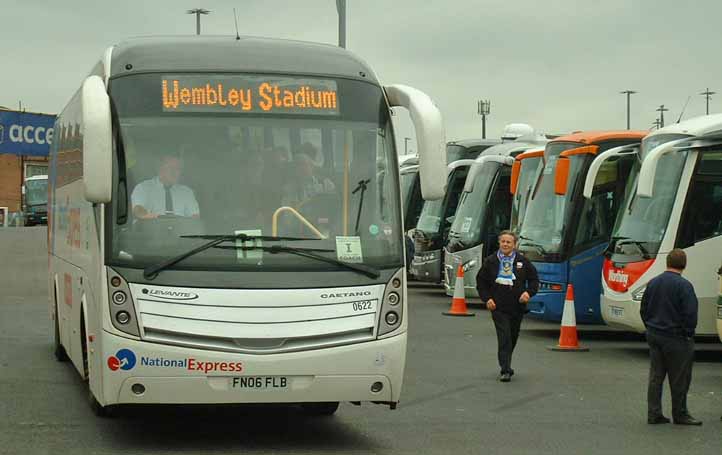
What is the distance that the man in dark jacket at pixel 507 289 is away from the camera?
49.2ft

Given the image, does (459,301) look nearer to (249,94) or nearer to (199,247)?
(249,94)

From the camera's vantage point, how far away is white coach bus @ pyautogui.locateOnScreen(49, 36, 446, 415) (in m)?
9.48

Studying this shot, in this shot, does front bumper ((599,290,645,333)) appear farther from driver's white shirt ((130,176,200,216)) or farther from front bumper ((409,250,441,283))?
front bumper ((409,250,441,283))

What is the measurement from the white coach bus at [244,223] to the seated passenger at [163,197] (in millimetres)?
11

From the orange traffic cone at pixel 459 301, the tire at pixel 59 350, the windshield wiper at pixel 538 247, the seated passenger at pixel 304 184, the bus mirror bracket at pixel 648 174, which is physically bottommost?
the orange traffic cone at pixel 459 301

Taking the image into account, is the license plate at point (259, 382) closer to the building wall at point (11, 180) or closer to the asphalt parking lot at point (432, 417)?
the asphalt parking lot at point (432, 417)

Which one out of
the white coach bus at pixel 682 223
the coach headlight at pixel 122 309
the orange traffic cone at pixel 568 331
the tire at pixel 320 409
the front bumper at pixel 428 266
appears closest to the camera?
the coach headlight at pixel 122 309

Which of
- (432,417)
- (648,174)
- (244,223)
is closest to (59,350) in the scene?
(432,417)

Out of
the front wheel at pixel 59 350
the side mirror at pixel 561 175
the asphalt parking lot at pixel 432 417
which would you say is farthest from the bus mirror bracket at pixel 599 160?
the front wheel at pixel 59 350

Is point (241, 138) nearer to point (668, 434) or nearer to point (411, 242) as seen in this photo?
point (668, 434)

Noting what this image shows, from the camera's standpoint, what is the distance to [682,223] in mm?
16922

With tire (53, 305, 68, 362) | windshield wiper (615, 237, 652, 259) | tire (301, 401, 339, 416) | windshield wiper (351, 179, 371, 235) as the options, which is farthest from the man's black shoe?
tire (53, 305, 68, 362)

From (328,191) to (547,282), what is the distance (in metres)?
11.0

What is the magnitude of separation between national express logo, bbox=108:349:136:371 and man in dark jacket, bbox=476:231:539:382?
6.23 metres
